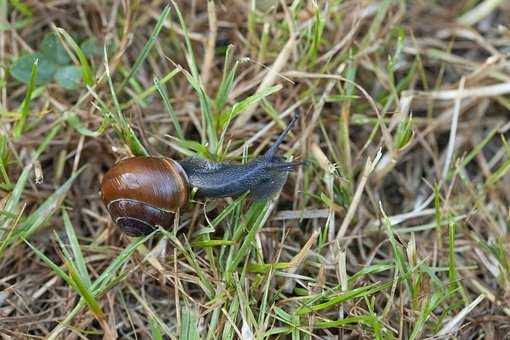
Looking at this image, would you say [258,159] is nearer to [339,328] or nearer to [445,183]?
[339,328]

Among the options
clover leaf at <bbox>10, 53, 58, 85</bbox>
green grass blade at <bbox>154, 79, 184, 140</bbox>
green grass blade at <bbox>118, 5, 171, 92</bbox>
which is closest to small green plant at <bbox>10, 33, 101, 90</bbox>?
clover leaf at <bbox>10, 53, 58, 85</bbox>

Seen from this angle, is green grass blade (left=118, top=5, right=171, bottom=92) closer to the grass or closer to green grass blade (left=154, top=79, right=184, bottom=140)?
the grass

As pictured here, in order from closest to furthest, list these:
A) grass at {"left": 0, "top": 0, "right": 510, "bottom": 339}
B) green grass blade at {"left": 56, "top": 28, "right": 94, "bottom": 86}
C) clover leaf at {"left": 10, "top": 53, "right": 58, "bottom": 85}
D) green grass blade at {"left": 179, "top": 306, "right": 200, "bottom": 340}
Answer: green grass blade at {"left": 179, "top": 306, "right": 200, "bottom": 340}, grass at {"left": 0, "top": 0, "right": 510, "bottom": 339}, green grass blade at {"left": 56, "top": 28, "right": 94, "bottom": 86}, clover leaf at {"left": 10, "top": 53, "right": 58, "bottom": 85}

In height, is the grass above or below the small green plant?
below

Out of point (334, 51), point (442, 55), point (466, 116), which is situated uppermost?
point (334, 51)

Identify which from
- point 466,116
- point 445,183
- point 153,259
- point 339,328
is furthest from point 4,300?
point 466,116

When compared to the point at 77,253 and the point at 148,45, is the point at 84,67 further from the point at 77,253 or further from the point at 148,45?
the point at 77,253

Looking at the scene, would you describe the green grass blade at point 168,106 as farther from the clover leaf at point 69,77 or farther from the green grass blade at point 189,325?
the green grass blade at point 189,325
